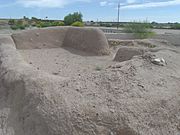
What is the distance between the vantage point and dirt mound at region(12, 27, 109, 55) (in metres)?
17.4

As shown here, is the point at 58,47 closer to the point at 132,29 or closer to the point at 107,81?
the point at 107,81

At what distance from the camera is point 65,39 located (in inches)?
755

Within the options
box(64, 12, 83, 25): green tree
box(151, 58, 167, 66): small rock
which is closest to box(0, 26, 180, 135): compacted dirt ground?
box(151, 58, 167, 66): small rock

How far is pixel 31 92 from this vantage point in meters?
5.69

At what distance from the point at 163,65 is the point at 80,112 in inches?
126

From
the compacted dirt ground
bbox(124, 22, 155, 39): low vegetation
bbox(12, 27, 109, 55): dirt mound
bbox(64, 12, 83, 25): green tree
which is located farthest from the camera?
bbox(64, 12, 83, 25): green tree

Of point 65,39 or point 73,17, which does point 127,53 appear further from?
point 73,17

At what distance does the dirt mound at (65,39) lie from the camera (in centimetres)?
1744

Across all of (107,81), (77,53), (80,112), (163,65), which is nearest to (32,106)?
(80,112)

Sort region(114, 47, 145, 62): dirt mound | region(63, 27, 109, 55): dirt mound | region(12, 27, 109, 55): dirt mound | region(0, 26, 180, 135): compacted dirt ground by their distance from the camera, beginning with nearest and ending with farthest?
region(0, 26, 180, 135): compacted dirt ground
region(114, 47, 145, 62): dirt mound
region(12, 27, 109, 55): dirt mound
region(63, 27, 109, 55): dirt mound

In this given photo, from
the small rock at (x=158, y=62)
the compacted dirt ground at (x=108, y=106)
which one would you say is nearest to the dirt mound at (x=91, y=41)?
the small rock at (x=158, y=62)

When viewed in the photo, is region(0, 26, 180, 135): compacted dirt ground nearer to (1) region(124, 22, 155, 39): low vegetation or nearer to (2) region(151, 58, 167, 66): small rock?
(2) region(151, 58, 167, 66): small rock

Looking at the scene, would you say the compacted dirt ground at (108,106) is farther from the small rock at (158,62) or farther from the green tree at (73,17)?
the green tree at (73,17)

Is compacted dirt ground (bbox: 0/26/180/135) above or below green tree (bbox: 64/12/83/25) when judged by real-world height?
above
